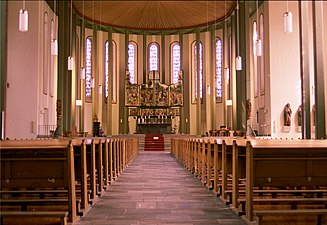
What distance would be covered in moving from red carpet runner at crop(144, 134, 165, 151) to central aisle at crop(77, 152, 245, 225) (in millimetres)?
14919

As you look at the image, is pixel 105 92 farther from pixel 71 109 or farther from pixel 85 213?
pixel 85 213

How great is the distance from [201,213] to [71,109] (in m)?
17.4

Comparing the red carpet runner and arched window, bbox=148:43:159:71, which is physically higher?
arched window, bbox=148:43:159:71

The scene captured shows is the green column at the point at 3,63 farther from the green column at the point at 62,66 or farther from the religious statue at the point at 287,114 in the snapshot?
the religious statue at the point at 287,114

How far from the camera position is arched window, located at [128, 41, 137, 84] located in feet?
90.2

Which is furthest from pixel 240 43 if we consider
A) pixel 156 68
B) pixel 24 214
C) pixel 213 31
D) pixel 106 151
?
pixel 24 214

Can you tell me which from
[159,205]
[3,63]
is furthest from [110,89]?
[159,205]

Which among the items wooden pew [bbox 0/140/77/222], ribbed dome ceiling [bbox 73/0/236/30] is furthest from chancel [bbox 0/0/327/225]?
ribbed dome ceiling [bbox 73/0/236/30]

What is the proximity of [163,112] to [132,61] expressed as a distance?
433 cm

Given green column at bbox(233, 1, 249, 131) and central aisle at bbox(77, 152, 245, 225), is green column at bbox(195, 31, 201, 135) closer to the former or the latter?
green column at bbox(233, 1, 249, 131)

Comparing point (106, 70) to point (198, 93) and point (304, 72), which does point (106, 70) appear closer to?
point (198, 93)

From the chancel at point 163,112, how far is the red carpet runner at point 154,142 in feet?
0.31

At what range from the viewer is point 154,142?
2278 cm

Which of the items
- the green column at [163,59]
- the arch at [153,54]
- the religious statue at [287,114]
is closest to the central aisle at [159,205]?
the religious statue at [287,114]
